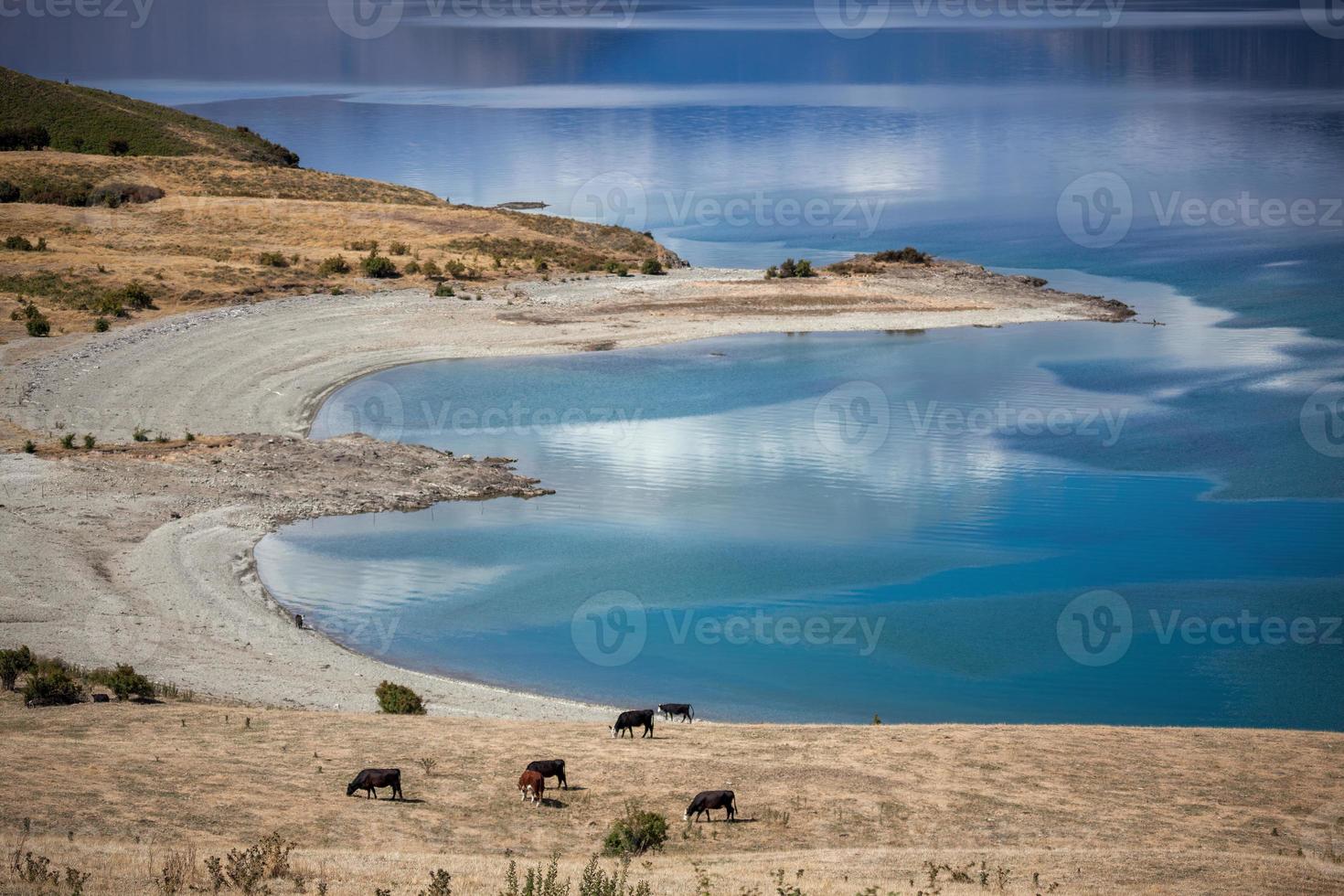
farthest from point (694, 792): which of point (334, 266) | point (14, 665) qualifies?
point (334, 266)

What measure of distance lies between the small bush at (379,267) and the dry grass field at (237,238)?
19.2 inches

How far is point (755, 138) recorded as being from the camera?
11562 cm

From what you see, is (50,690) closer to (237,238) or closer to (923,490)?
(923,490)

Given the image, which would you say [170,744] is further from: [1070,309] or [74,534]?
[1070,309]

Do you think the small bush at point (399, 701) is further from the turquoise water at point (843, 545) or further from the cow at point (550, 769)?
the cow at point (550, 769)

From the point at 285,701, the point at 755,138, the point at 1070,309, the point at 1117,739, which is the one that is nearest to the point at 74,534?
the point at 285,701

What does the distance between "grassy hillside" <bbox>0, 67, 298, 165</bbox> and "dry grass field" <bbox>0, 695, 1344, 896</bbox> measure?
68472 millimetres

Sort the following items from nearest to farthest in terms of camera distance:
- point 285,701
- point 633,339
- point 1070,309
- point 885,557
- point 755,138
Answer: point 285,701 → point 885,557 → point 633,339 → point 1070,309 → point 755,138

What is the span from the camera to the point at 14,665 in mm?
21797

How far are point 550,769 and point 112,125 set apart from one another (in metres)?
78.2

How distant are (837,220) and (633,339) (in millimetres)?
31032

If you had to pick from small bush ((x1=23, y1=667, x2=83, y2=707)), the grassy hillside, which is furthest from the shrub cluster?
small bush ((x1=23, y1=667, x2=83, y2=707))

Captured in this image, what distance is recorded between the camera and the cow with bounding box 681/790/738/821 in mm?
16875

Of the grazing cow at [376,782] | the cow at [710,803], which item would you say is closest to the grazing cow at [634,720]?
the cow at [710,803]
